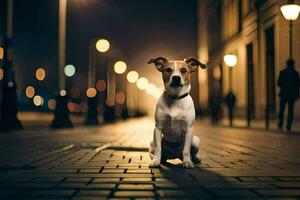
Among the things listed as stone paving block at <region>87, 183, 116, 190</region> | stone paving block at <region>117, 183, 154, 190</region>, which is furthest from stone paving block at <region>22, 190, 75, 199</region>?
stone paving block at <region>117, 183, 154, 190</region>

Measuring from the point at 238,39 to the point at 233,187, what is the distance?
37.4 meters

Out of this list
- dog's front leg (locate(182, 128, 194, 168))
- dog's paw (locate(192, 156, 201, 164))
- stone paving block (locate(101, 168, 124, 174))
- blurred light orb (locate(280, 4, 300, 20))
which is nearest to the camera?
stone paving block (locate(101, 168, 124, 174))

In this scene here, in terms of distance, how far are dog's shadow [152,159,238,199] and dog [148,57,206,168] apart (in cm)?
28

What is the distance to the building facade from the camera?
95.0 ft

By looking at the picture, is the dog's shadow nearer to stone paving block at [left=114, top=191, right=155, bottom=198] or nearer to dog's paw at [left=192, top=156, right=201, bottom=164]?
stone paving block at [left=114, top=191, right=155, bottom=198]

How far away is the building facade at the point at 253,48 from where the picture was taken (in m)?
29.0

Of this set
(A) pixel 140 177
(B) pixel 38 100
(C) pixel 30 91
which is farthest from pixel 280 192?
(B) pixel 38 100

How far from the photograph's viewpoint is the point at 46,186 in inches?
197

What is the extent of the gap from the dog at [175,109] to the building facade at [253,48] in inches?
514

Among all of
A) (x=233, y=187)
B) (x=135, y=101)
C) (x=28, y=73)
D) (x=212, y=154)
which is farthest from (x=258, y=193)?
(x=28, y=73)

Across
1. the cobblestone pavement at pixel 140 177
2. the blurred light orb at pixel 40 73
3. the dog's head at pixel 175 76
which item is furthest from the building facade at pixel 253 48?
the blurred light orb at pixel 40 73

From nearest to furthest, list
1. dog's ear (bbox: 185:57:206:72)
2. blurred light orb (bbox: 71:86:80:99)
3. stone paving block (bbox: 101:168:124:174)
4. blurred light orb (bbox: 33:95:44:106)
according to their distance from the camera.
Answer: stone paving block (bbox: 101:168:124:174), dog's ear (bbox: 185:57:206:72), blurred light orb (bbox: 71:86:80:99), blurred light orb (bbox: 33:95:44:106)

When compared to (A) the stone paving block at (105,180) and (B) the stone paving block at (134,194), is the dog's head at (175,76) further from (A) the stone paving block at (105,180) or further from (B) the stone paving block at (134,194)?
(B) the stone paving block at (134,194)

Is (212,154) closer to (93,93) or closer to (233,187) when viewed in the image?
(233,187)
